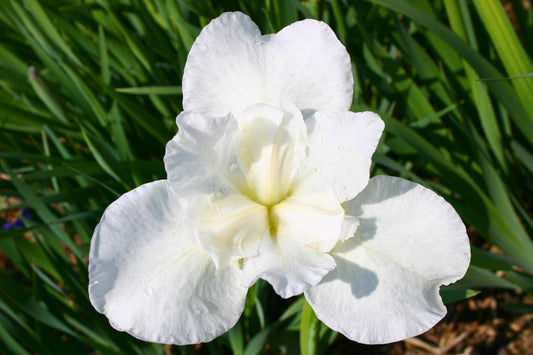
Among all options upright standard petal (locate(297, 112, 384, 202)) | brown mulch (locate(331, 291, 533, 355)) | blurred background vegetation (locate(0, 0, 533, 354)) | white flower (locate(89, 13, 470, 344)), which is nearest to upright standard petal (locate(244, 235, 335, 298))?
white flower (locate(89, 13, 470, 344))

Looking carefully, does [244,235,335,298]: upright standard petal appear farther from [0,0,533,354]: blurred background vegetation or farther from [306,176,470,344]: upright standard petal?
[0,0,533,354]: blurred background vegetation

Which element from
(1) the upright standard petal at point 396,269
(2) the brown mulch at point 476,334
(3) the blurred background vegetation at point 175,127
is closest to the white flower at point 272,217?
(1) the upright standard petal at point 396,269

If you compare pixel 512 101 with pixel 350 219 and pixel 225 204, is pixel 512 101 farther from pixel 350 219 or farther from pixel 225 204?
pixel 225 204

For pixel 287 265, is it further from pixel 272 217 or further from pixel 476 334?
pixel 476 334

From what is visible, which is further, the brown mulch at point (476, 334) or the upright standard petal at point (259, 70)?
the brown mulch at point (476, 334)

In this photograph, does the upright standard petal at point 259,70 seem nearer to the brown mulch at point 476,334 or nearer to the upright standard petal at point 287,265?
the upright standard petal at point 287,265

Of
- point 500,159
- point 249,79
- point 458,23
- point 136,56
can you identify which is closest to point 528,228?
point 500,159

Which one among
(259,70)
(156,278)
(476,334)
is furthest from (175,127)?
(476,334)

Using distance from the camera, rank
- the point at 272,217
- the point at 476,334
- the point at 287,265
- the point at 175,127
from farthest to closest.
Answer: the point at 476,334
the point at 175,127
the point at 272,217
the point at 287,265
